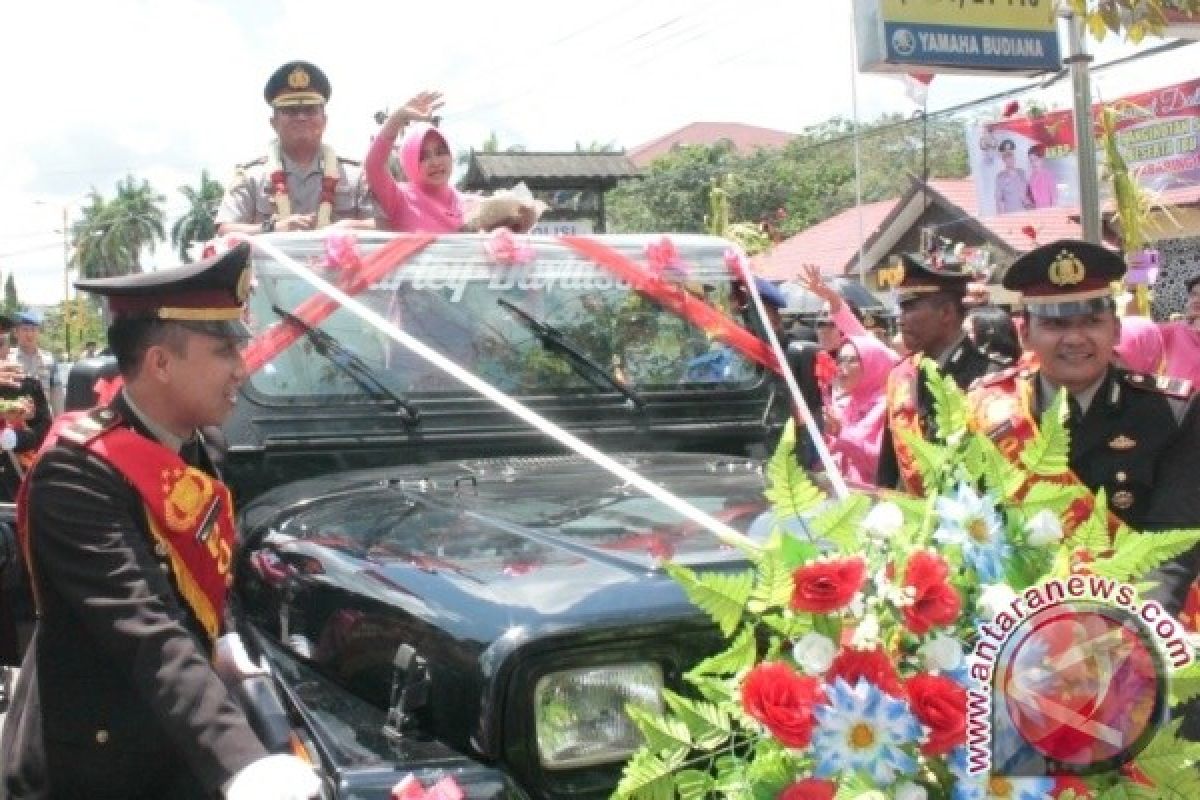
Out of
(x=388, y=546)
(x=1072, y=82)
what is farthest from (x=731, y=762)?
(x=1072, y=82)

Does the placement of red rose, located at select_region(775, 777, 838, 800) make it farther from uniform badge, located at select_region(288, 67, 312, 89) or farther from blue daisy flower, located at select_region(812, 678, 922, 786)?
uniform badge, located at select_region(288, 67, 312, 89)

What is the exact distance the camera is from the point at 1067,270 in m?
3.10

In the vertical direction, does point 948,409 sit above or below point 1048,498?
above

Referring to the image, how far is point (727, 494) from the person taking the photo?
9.98 ft

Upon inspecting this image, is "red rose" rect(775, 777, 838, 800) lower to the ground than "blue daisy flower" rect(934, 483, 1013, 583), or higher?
lower

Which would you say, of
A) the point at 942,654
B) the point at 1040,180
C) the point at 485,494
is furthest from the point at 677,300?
the point at 1040,180

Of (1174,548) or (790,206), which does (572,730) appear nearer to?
(1174,548)

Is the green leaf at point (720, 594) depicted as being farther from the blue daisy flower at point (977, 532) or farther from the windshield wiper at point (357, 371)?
the windshield wiper at point (357, 371)

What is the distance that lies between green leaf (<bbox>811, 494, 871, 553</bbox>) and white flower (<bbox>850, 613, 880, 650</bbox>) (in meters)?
0.13

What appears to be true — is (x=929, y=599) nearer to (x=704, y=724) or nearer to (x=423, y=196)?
(x=704, y=724)

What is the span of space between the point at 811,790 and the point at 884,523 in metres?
0.40

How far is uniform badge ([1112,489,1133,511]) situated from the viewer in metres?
2.95

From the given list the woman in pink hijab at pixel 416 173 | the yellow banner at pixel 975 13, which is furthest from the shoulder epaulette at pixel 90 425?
the yellow banner at pixel 975 13

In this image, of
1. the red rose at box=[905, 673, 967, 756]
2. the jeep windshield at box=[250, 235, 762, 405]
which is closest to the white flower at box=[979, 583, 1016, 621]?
the red rose at box=[905, 673, 967, 756]
